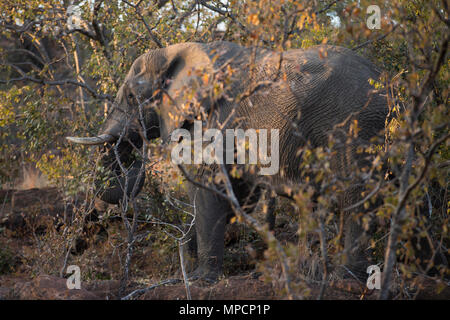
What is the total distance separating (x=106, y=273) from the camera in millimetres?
6984

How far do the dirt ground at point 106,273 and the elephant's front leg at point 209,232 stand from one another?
0.79 ft

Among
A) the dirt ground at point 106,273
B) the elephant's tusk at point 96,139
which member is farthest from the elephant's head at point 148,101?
the dirt ground at point 106,273

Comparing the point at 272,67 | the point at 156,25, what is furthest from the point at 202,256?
the point at 156,25

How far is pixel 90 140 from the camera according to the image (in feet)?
22.0

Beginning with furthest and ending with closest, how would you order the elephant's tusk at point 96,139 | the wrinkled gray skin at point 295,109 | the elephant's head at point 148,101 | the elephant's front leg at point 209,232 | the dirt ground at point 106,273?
1. the elephant's tusk at point 96,139
2. the elephant's head at point 148,101
3. the elephant's front leg at point 209,232
4. the wrinkled gray skin at point 295,109
5. the dirt ground at point 106,273

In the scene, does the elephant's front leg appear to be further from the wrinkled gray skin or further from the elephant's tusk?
the elephant's tusk

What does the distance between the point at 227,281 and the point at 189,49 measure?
100 inches

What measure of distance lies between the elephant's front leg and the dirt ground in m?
0.24

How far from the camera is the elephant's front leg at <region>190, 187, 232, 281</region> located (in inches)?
237

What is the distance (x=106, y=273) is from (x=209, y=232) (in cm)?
160

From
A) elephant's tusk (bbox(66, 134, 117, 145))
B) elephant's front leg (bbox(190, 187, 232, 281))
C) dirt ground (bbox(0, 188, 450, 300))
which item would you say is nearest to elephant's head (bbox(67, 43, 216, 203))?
elephant's tusk (bbox(66, 134, 117, 145))

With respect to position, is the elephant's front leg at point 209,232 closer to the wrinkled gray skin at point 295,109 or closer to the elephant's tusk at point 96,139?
the wrinkled gray skin at point 295,109

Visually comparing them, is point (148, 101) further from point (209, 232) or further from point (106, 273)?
point (106, 273)

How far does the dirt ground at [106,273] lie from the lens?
4.87m
